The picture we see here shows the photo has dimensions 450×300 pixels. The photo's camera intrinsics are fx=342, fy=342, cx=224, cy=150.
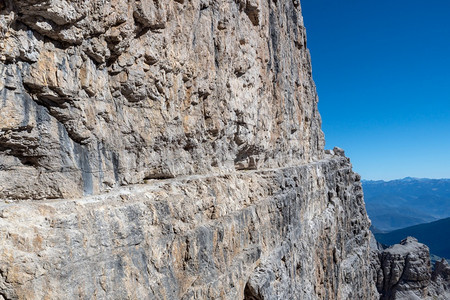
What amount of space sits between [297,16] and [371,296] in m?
32.7

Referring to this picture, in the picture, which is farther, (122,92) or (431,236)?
(431,236)

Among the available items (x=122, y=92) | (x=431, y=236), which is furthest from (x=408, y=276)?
(x=431, y=236)

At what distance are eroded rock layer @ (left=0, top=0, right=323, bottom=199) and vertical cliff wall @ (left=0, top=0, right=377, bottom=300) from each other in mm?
38

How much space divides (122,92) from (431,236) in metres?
200

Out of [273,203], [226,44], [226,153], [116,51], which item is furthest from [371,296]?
[116,51]

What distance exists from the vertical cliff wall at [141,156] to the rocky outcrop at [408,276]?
3364cm

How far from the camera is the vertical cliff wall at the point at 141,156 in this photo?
7332 millimetres

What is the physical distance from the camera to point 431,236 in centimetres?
17262

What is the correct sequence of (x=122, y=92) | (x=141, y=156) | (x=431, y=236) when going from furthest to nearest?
(x=431, y=236)
(x=141, y=156)
(x=122, y=92)

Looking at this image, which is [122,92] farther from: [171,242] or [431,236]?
[431,236]

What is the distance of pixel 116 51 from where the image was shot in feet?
31.8

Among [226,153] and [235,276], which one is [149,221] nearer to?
[235,276]

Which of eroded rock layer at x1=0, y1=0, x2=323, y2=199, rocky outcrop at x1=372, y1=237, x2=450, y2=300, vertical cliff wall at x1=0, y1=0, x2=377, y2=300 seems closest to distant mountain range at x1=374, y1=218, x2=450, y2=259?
rocky outcrop at x1=372, y1=237, x2=450, y2=300

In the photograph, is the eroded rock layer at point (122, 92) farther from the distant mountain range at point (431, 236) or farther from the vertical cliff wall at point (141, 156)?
the distant mountain range at point (431, 236)
